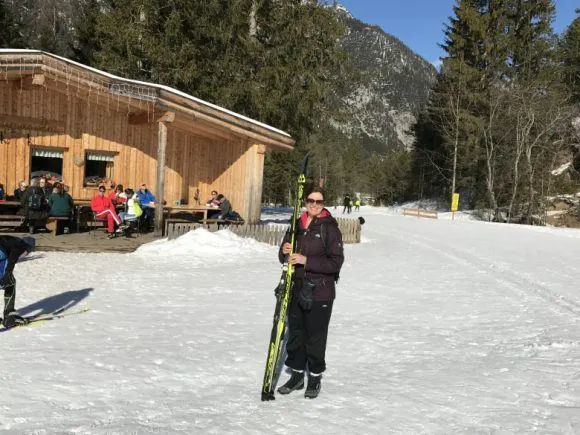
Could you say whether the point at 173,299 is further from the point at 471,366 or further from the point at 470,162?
the point at 470,162

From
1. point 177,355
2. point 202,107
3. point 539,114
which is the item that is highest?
point 539,114

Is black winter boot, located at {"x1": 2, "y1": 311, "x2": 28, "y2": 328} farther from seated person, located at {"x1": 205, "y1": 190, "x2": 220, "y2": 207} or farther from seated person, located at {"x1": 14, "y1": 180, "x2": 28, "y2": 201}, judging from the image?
seated person, located at {"x1": 205, "y1": 190, "x2": 220, "y2": 207}

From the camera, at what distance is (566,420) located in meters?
3.77

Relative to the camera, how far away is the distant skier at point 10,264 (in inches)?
209

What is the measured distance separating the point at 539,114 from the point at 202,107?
25.4 m

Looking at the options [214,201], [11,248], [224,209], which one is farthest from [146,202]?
[11,248]

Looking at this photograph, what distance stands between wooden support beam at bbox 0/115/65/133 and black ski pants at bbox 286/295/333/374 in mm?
12510

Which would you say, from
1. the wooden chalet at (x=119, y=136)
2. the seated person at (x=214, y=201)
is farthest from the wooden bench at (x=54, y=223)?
the seated person at (x=214, y=201)

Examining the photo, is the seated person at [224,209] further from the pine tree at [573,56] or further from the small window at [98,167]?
the pine tree at [573,56]

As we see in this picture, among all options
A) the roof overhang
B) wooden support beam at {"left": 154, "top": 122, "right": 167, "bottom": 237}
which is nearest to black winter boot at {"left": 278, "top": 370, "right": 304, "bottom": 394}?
wooden support beam at {"left": 154, "top": 122, "right": 167, "bottom": 237}

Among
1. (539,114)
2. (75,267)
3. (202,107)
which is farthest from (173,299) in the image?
(539,114)

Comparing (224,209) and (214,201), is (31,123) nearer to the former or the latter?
(214,201)

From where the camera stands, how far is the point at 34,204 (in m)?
11.5

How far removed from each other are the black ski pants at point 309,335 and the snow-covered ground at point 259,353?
12.6 inches
